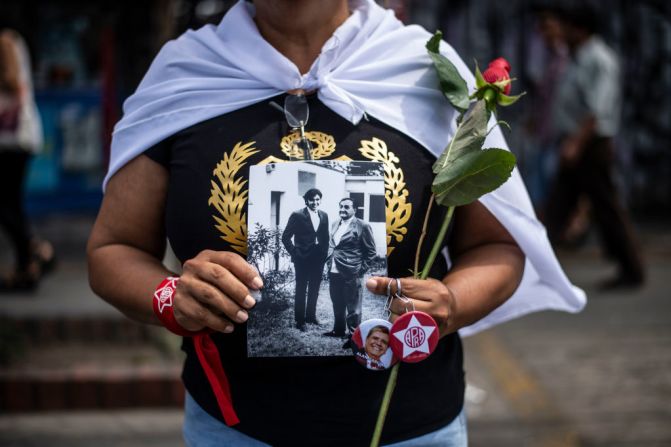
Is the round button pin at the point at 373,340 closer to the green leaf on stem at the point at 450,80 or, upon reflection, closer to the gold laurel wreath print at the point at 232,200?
the gold laurel wreath print at the point at 232,200

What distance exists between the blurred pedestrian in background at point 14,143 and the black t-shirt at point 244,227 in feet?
15.5

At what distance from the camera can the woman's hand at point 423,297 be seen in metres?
1.75

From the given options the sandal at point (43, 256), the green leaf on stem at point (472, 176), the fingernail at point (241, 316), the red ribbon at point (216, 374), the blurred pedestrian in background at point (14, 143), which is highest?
the green leaf on stem at point (472, 176)

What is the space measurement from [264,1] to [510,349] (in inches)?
161

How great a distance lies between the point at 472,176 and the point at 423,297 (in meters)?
0.24

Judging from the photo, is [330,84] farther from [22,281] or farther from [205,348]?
[22,281]

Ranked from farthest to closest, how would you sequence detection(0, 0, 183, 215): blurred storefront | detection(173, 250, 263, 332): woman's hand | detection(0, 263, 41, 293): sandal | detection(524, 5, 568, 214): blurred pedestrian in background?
detection(524, 5, 568, 214): blurred pedestrian in background < detection(0, 0, 183, 215): blurred storefront < detection(0, 263, 41, 293): sandal < detection(173, 250, 263, 332): woman's hand

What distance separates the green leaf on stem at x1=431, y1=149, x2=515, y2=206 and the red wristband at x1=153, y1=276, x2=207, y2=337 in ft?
1.69

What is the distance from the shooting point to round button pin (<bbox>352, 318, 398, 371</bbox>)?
1.74 meters

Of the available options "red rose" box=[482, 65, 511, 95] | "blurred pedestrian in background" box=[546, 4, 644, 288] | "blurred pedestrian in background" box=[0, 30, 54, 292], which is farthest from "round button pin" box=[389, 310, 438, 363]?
"blurred pedestrian in background" box=[546, 4, 644, 288]

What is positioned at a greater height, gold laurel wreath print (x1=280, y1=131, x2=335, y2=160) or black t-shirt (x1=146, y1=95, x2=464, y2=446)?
gold laurel wreath print (x1=280, y1=131, x2=335, y2=160)

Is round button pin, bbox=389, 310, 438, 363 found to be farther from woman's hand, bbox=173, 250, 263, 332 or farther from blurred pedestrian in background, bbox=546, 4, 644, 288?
blurred pedestrian in background, bbox=546, 4, 644, 288

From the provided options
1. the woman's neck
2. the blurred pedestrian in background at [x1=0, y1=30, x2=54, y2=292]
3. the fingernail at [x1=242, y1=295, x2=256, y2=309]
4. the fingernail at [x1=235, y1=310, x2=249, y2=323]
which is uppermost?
the woman's neck

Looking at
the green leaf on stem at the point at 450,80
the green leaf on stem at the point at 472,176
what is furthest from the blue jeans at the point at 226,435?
the green leaf on stem at the point at 450,80
